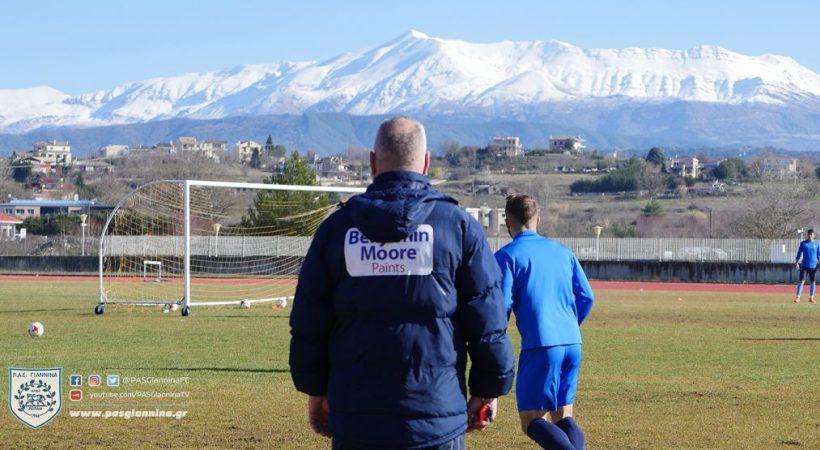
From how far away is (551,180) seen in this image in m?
184

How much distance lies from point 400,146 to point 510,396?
28.2 feet

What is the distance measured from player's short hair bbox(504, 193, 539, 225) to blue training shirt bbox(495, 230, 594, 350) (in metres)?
0.09

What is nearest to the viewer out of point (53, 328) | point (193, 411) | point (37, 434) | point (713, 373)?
point (37, 434)

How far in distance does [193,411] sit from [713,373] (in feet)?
22.4

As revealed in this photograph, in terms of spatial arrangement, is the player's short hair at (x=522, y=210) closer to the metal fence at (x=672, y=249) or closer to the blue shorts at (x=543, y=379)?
the blue shorts at (x=543, y=379)

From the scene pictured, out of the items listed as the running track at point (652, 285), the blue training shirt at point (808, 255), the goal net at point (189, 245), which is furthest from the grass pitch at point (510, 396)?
the running track at point (652, 285)

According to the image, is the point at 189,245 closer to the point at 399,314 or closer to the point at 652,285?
the point at 652,285

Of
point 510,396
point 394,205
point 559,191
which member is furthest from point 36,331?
point 559,191

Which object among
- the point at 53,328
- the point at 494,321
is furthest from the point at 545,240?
the point at 53,328

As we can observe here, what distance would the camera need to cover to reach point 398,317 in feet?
17.5

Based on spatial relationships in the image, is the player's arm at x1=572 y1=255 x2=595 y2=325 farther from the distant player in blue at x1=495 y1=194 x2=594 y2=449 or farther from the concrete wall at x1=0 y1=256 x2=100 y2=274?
the concrete wall at x1=0 y1=256 x2=100 y2=274

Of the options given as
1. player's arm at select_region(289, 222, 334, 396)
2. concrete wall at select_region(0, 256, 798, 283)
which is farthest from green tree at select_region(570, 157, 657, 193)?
player's arm at select_region(289, 222, 334, 396)

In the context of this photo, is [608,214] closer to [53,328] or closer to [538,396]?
[53,328]

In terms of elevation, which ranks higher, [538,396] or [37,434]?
[538,396]
